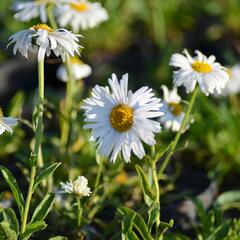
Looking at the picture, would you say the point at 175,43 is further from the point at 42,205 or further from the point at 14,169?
the point at 42,205

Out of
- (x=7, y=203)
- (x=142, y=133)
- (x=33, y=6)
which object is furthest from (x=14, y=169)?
(x=142, y=133)

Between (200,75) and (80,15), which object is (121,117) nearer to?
(200,75)

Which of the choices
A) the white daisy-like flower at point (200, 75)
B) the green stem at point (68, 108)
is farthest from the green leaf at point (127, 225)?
the green stem at point (68, 108)

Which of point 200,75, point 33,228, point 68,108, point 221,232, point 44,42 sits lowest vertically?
point 221,232

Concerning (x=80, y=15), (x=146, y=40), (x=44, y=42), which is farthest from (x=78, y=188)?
(x=146, y=40)

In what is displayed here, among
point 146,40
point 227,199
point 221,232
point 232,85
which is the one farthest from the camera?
point 146,40

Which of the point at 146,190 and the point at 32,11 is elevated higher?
the point at 32,11
